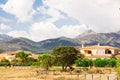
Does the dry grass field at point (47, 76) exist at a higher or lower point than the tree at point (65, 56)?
lower

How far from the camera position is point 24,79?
186 feet

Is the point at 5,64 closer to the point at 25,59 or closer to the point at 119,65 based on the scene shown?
the point at 25,59

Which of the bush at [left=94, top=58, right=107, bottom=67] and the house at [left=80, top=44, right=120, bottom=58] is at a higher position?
the house at [left=80, top=44, right=120, bottom=58]

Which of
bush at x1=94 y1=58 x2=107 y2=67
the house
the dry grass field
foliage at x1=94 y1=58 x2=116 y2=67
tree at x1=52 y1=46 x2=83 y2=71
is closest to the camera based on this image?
the dry grass field

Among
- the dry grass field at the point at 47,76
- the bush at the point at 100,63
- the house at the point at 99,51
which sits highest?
the house at the point at 99,51

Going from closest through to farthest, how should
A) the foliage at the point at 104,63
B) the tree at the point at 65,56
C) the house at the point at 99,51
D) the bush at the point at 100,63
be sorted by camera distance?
the tree at the point at 65,56 → the foliage at the point at 104,63 → the bush at the point at 100,63 → the house at the point at 99,51

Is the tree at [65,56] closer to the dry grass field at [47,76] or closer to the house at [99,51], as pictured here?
the dry grass field at [47,76]

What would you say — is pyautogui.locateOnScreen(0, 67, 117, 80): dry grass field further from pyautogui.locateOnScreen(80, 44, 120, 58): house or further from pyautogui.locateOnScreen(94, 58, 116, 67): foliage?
pyautogui.locateOnScreen(80, 44, 120, 58): house

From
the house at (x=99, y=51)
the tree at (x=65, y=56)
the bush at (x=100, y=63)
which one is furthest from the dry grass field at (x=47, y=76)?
→ the house at (x=99, y=51)

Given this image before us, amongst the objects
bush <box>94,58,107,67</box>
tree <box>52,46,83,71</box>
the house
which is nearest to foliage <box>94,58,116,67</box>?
bush <box>94,58,107,67</box>

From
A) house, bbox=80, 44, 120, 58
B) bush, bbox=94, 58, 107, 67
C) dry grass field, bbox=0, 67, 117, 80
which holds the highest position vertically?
house, bbox=80, 44, 120, 58

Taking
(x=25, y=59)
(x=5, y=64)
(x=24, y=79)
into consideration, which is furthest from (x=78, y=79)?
(x=25, y=59)

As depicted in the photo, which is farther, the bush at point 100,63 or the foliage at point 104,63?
the bush at point 100,63

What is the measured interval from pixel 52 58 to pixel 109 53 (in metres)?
62.7
